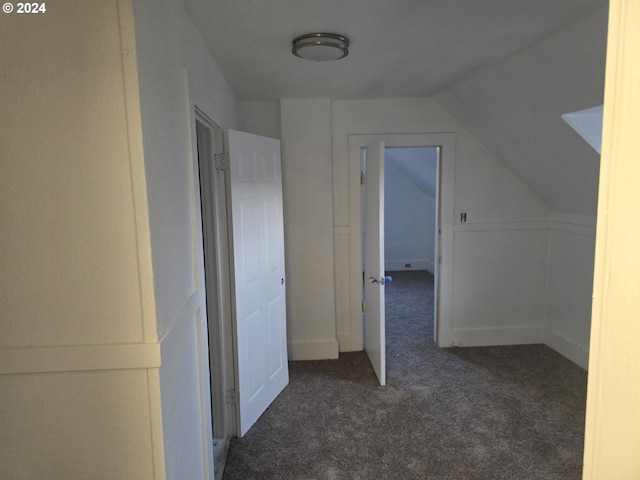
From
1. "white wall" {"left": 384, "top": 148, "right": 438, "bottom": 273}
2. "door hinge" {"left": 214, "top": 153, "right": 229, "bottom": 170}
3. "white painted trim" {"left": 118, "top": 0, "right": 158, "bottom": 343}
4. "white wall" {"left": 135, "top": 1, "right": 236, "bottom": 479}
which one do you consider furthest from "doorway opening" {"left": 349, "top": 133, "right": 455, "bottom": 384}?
"white wall" {"left": 384, "top": 148, "right": 438, "bottom": 273}

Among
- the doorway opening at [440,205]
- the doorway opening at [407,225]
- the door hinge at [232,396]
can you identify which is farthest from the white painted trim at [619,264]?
the doorway opening at [407,225]

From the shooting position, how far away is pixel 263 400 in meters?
2.73

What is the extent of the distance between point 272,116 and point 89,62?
2403 millimetres

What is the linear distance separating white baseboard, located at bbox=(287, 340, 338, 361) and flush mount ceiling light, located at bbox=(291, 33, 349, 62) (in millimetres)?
2345

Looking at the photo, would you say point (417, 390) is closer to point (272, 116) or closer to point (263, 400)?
point (263, 400)

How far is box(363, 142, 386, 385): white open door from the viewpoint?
2.92 meters

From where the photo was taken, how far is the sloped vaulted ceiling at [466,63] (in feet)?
5.56

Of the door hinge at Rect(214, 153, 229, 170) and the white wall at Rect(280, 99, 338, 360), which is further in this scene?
the white wall at Rect(280, 99, 338, 360)

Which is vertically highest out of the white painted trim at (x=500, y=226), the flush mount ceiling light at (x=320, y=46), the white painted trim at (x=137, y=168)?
the flush mount ceiling light at (x=320, y=46)

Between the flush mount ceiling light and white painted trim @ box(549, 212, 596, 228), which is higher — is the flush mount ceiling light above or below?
above

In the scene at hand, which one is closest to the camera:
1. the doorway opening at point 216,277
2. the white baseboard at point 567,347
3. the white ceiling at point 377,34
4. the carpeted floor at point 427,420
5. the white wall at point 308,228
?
the white ceiling at point 377,34

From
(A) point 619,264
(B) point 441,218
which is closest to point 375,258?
(B) point 441,218

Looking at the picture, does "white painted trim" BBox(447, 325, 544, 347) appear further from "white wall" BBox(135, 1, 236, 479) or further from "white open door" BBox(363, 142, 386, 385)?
"white wall" BBox(135, 1, 236, 479)

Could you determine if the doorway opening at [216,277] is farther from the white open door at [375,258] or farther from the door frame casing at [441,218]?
the door frame casing at [441,218]
